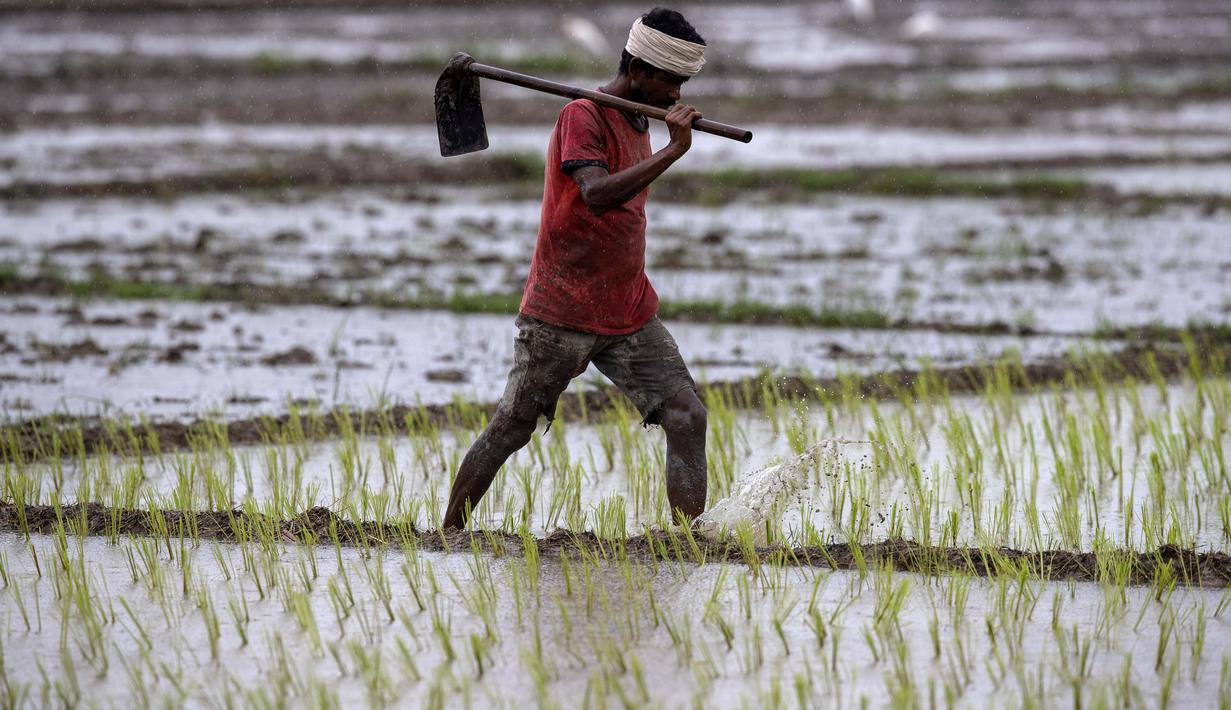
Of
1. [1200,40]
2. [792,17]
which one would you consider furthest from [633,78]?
[792,17]

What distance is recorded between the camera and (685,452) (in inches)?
151

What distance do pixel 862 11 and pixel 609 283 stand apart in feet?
76.4

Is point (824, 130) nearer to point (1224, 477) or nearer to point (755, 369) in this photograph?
point (755, 369)

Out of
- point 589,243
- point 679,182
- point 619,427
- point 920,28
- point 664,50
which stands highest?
point 920,28

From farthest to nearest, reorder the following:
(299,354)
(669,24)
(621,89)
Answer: (299,354)
(621,89)
(669,24)

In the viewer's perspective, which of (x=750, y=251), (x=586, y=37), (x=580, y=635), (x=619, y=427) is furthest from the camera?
(x=586, y=37)

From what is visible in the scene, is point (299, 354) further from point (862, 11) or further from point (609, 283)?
point (862, 11)

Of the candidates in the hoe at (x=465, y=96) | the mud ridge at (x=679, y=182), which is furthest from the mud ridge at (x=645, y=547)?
the mud ridge at (x=679, y=182)

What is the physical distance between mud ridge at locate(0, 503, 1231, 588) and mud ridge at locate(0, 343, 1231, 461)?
28.0 inches

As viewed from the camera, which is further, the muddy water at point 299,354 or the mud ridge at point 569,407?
the muddy water at point 299,354

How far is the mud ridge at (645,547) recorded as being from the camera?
3.60 metres

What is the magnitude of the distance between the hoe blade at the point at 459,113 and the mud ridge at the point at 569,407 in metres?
1.34

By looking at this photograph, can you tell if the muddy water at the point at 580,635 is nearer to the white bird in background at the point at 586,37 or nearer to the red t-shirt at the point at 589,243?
the red t-shirt at the point at 589,243

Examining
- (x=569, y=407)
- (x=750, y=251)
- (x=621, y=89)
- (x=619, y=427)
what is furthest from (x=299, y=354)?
(x=750, y=251)
